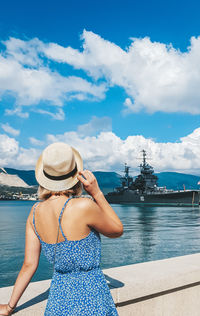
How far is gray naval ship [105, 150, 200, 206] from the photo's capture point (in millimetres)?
78887

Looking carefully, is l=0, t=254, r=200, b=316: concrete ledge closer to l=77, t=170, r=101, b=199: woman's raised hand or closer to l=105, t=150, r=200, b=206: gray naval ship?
l=77, t=170, r=101, b=199: woman's raised hand

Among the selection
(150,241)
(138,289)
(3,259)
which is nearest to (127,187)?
(150,241)

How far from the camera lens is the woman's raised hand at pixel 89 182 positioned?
1.63 meters

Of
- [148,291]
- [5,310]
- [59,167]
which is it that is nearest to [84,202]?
[59,167]

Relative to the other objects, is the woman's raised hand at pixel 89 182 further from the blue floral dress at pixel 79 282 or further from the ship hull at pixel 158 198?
the ship hull at pixel 158 198

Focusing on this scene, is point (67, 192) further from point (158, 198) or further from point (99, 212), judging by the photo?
A: point (158, 198)

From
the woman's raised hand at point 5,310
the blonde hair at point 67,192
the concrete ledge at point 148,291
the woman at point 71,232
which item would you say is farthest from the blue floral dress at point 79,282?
the concrete ledge at point 148,291

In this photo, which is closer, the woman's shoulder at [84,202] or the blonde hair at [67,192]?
the woman's shoulder at [84,202]

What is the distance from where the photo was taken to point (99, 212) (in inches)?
62.6

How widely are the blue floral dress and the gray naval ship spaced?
77.4 metres

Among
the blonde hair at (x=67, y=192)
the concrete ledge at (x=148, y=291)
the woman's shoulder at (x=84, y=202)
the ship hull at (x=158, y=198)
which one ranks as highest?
the blonde hair at (x=67, y=192)

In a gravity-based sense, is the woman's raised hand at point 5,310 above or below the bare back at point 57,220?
below

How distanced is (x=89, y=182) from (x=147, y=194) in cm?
9002

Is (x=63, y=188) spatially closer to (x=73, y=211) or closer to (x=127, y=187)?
(x=73, y=211)
